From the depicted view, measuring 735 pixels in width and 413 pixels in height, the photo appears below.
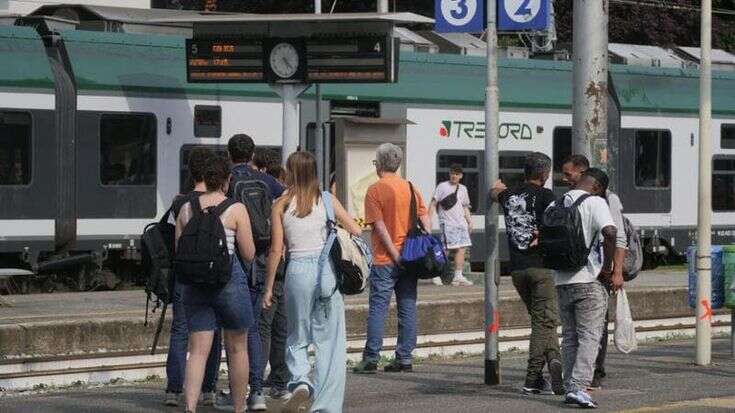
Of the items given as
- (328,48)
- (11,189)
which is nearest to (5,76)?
(11,189)

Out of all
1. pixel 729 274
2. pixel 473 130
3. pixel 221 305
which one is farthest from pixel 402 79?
pixel 221 305

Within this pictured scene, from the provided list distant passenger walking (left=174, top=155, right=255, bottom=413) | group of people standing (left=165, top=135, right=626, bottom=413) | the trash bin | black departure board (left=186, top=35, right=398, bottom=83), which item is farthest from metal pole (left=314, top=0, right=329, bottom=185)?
distant passenger walking (left=174, top=155, right=255, bottom=413)

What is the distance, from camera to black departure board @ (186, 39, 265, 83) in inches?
843

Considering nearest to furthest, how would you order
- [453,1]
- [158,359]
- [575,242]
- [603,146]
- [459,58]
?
[575,242]
[453,1]
[603,146]
[158,359]
[459,58]

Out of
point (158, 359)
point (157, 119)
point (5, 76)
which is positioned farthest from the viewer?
point (157, 119)

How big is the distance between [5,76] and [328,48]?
4.35m

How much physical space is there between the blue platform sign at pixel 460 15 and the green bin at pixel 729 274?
3601 millimetres

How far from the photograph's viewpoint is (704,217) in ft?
51.7

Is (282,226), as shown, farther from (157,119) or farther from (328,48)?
(157,119)

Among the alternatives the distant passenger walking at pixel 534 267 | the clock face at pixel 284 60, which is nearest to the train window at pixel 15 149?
the clock face at pixel 284 60

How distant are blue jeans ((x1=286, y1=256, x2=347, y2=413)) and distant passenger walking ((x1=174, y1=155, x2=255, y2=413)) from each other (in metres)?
0.30

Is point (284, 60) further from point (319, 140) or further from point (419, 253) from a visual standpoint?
point (419, 253)

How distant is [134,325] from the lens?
15.9 m

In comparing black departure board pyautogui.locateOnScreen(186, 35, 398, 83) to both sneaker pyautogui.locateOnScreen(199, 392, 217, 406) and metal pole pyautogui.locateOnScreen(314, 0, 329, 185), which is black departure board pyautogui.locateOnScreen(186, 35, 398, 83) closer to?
metal pole pyautogui.locateOnScreen(314, 0, 329, 185)
